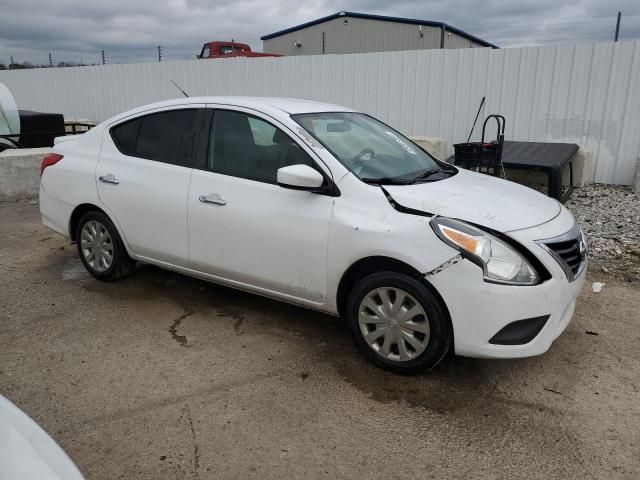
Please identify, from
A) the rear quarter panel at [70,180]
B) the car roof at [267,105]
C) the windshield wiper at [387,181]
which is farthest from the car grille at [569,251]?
the rear quarter panel at [70,180]

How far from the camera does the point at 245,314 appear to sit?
4273 mm

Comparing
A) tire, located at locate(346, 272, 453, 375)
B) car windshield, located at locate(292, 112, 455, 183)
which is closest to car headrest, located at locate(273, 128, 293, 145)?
car windshield, located at locate(292, 112, 455, 183)

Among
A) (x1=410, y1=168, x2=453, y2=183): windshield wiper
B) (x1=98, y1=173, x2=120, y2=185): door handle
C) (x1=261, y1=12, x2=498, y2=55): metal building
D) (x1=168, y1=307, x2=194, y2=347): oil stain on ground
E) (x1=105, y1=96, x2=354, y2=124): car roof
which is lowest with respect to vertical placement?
(x1=168, y1=307, x2=194, y2=347): oil stain on ground

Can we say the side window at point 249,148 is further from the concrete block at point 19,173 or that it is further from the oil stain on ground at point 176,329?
the concrete block at point 19,173

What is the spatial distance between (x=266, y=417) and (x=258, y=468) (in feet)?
1.33

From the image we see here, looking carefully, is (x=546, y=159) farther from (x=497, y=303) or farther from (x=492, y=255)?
(x=497, y=303)

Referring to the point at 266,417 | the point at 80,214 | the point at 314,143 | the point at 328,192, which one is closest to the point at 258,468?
the point at 266,417

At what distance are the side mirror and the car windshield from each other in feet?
0.84

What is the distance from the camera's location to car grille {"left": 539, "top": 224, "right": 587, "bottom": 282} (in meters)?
3.06

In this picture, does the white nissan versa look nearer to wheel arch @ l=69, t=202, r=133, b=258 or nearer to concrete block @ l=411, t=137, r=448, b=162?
wheel arch @ l=69, t=202, r=133, b=258

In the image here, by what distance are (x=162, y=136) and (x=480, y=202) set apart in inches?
99.8

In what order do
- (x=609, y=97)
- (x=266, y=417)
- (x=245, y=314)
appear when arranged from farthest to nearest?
(x=609, y=97)
(x=245, y=314)
(x=266, y=417)

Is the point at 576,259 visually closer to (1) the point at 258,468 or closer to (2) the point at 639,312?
(2) the point at 639,312

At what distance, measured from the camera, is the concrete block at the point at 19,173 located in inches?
329
